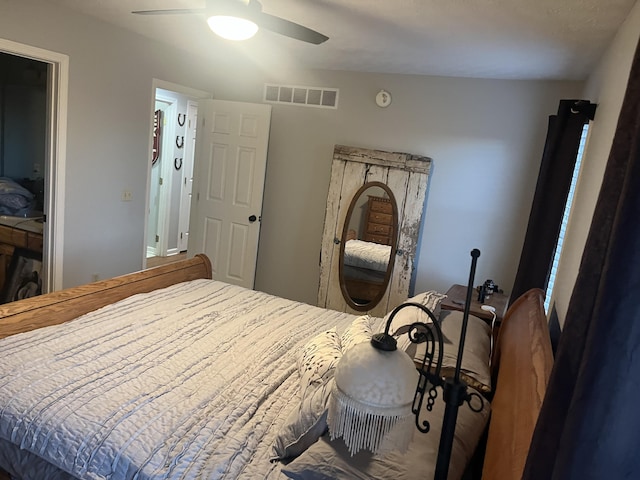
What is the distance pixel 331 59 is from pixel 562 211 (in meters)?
2.13

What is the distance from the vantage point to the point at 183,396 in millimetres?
1649

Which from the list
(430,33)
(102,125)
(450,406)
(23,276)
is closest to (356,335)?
(450,406)

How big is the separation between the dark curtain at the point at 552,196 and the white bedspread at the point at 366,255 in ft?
4.45

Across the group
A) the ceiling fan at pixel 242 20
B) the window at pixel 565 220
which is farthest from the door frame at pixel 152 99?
the window at pixel 565 220

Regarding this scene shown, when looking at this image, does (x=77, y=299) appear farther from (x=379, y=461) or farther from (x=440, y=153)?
(x=440, y=153)

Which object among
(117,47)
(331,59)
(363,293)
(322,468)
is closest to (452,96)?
(331,59)

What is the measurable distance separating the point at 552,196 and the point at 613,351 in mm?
2304

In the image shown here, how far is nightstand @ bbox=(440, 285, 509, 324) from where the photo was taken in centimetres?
265

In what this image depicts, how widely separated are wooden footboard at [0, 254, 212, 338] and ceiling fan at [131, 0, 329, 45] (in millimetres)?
1486

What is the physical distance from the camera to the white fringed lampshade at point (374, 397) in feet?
2.74

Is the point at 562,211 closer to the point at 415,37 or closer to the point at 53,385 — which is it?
the point at 415,37

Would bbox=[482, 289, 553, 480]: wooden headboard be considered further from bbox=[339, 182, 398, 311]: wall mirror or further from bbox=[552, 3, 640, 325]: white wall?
bbox=[339, 182, 398, 311]: wall mirror

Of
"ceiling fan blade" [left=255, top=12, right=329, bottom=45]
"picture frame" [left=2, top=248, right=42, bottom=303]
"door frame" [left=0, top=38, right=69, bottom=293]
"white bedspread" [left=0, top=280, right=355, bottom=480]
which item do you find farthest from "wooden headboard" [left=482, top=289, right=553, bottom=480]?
"picture frame" [left=2, top=248, right=42, bottom=303]

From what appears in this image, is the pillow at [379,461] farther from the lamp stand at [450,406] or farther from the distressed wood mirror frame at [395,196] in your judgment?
the distressed wood mirror frame at [395,196]
